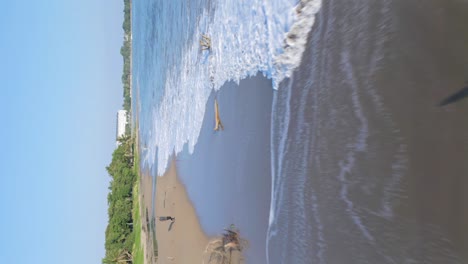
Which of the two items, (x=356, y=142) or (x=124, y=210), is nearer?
(x=356, y=142)

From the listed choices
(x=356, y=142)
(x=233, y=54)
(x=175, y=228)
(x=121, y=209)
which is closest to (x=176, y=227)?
(x=175, y=228)

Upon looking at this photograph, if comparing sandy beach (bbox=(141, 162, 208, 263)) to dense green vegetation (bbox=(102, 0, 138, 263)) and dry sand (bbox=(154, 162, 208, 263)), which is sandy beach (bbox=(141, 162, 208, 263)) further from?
dense green vegetation (bbox=(102, 0, 138, 263))

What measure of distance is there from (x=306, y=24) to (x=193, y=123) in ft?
17.3

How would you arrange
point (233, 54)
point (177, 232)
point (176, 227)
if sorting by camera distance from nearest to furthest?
1. point (233, 54)
2. point (177, 232)
3. point (176, 227)

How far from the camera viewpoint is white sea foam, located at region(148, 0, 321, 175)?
523 centimetres

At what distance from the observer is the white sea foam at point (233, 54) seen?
5234mm

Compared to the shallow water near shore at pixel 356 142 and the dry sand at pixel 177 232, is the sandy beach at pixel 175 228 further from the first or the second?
the shallow water near shore at pixel 356 142

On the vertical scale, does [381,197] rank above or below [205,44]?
below

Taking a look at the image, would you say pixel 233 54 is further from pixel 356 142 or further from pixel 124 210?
pixel 124 210

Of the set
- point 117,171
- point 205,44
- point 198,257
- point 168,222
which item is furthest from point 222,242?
point 117,171

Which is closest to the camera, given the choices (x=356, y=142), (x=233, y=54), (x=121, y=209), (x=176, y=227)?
(x=356, y=142)

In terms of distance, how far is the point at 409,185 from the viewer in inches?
124

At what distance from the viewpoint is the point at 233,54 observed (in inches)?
284

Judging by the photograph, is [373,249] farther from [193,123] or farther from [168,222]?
[168,222]
